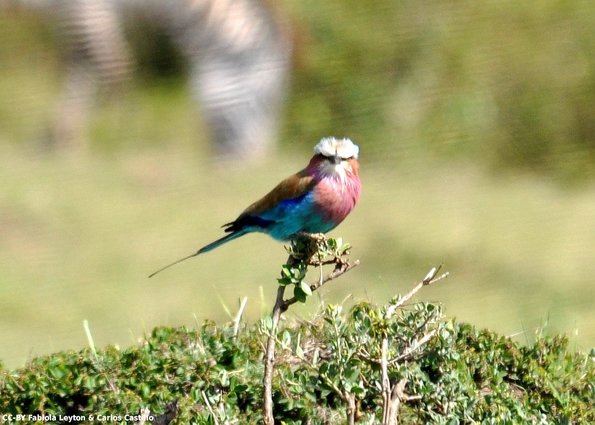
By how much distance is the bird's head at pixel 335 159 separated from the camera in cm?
252

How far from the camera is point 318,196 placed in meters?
2.48

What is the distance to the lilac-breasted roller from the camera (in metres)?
2.49

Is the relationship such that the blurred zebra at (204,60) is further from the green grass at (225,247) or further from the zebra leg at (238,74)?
the green grass at (225,247)

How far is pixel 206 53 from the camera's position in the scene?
11.4ft

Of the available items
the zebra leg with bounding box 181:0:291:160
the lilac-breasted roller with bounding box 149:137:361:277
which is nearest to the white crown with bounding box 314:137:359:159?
the lilac-breasted roller with bounding box 149:137:361:277

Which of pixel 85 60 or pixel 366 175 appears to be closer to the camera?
pixel 85 60

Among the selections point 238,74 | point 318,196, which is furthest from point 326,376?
point 238,74

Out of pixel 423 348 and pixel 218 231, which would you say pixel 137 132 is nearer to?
pixel 218 231

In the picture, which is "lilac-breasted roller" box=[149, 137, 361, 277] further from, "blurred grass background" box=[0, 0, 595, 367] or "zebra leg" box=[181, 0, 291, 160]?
"zebra leg" box=[181, 0, 291, 160]

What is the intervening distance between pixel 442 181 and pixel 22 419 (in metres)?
1.72

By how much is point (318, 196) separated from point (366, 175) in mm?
1175

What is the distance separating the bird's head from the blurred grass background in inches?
29.3

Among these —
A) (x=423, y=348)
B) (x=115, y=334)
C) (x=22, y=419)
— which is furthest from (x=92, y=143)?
(x=423, y=348)

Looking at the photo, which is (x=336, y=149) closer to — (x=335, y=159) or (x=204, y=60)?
(x=335, y=159)
